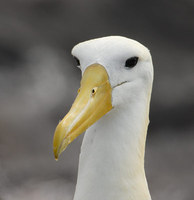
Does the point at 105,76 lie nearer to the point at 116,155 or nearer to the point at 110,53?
the point at 110,53

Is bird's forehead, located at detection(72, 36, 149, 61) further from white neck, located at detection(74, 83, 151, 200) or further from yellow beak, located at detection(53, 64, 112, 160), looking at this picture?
white neck, located at detection(74, 83, 151, 200)

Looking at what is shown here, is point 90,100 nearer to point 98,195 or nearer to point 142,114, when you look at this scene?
point 142,114

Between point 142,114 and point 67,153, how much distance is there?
6.68 feet

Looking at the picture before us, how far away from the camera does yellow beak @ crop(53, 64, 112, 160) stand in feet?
4.40

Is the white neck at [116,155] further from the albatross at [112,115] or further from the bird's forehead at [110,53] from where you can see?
the bird's forehead at [110,53]

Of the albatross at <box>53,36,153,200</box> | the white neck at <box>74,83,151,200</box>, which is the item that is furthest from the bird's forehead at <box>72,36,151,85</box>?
the white neck at <box>74,83,151,200</box>

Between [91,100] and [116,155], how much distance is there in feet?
0.71

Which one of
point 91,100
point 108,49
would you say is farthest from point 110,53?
point 91,100

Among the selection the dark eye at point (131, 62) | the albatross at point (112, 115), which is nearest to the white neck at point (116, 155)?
→ the albatross at point (112, 115)

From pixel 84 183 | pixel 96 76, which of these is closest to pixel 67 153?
pixel 84 183

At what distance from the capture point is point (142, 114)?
1.52 m

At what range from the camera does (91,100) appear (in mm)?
1392

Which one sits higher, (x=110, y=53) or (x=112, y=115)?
(x=110, y=53)

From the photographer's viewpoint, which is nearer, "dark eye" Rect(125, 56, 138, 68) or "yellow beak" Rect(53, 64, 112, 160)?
"yellow beak" Rect(53, 64, 112, 160)
